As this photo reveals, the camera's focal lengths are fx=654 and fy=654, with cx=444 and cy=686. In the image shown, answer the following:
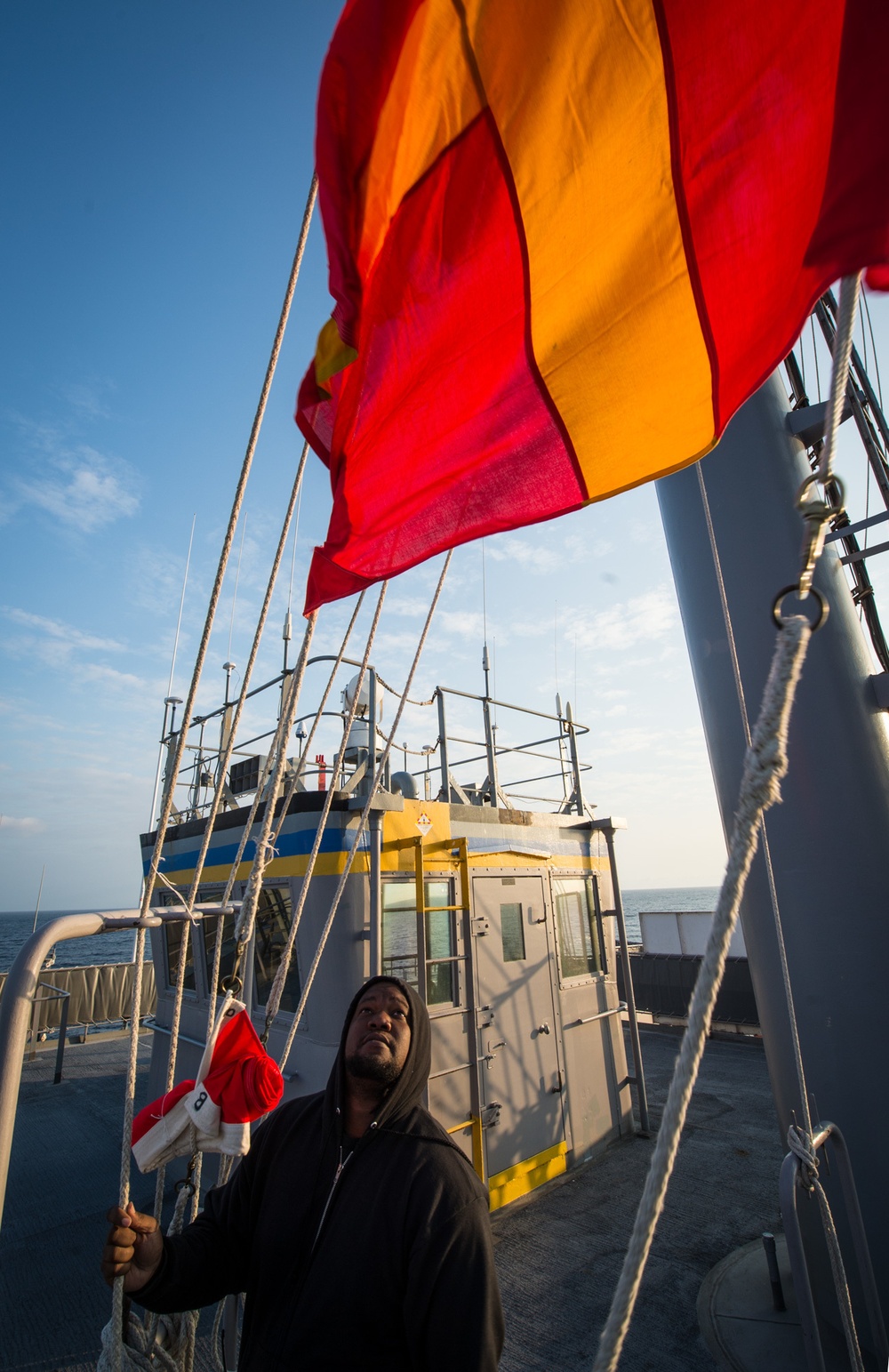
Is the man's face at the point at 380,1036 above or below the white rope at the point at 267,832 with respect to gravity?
below

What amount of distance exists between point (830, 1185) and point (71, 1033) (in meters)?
15.2

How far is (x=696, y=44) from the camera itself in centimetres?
189

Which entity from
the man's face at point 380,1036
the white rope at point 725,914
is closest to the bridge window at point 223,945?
the man's face at point 380,1036

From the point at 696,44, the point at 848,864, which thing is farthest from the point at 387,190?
the point at 848,864

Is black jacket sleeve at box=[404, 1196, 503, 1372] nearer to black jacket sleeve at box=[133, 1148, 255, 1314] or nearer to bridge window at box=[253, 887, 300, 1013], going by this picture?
black jacket sleeve at box=[133, 1148, 255, 1314]

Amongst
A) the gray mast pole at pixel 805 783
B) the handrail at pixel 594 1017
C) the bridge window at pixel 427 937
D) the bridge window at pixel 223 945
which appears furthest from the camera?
the handrail at pixel 594 1017

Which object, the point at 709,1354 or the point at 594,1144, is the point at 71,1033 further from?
the point at 709,1354

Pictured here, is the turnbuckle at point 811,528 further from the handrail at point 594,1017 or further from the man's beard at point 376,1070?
the handrail at point 594,1017

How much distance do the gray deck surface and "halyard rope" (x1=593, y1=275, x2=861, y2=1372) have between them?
443 centimetres

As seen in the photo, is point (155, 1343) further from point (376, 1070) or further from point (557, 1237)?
point (557, 1237)

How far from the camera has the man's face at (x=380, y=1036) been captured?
225cm

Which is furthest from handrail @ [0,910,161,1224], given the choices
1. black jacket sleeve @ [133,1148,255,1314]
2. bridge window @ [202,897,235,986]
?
bridge window @ [202,897,235,986]

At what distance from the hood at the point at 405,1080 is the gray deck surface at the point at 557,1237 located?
3.28 meters

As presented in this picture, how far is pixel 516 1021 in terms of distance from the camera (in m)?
6.32
